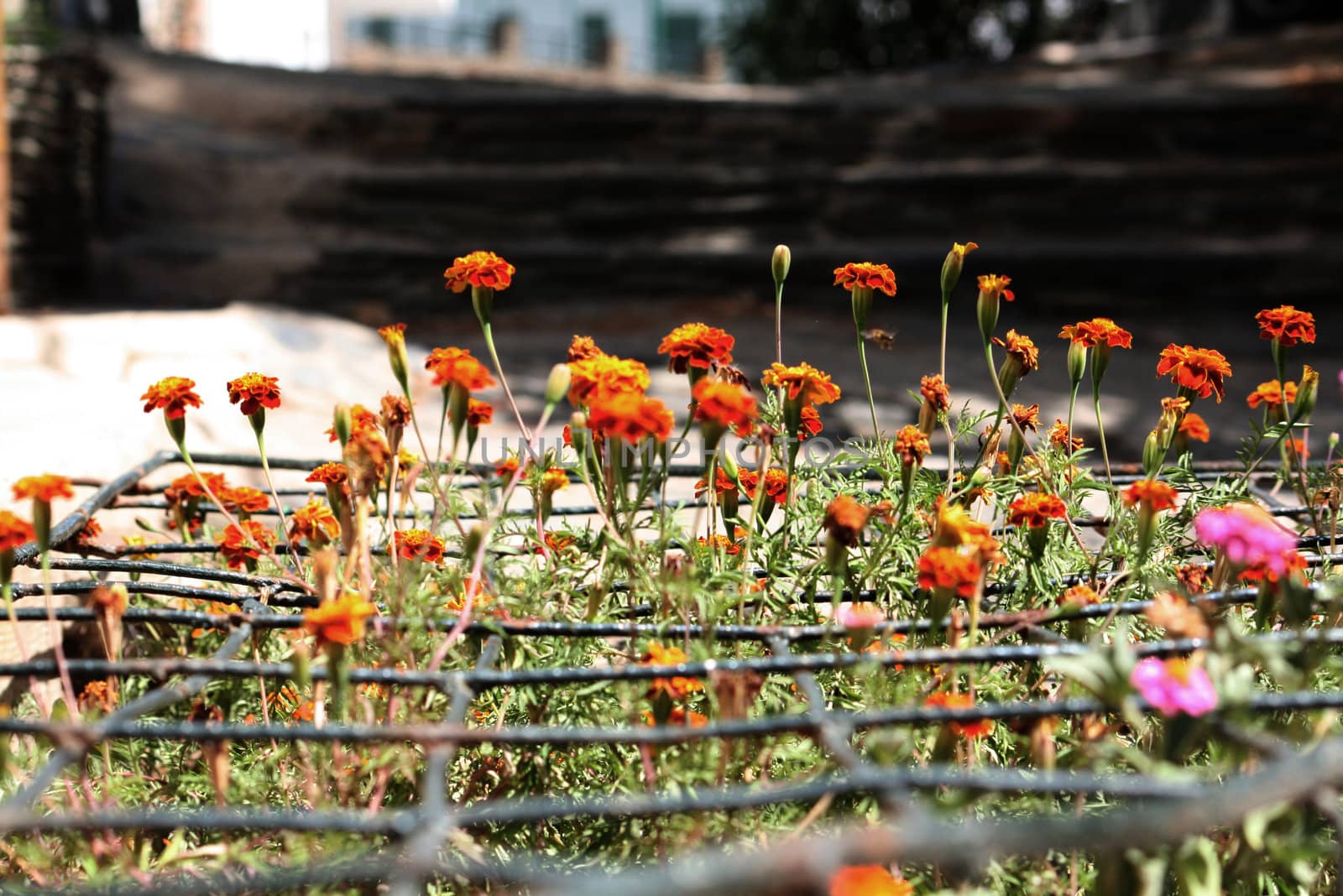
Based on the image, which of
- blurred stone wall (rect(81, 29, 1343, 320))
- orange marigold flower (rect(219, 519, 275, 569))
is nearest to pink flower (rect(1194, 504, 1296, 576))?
orange marigold flower (rect(219, 519, 275, 569))

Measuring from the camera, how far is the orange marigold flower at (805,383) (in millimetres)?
1307

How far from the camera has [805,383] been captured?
131 cm

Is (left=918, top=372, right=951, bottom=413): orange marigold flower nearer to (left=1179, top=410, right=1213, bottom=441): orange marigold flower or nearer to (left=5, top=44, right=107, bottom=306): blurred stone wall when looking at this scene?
(left=1179, top=410, right=1213, bottom=441): orange marigold flower

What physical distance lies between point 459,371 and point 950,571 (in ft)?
1.80

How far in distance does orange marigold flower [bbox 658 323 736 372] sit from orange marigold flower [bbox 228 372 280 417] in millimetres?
482

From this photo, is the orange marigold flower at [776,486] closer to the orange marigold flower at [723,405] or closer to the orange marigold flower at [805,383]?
the orange marigold flower at [805,383]

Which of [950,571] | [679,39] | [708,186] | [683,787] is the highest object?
[679,39]

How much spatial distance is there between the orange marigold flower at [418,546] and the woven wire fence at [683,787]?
124 millimetres

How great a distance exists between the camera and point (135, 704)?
92 centimetres

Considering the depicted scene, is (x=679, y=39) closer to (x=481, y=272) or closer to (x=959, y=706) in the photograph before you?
(x=481, y=272)

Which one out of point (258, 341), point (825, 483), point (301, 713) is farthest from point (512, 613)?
point (258, 341)

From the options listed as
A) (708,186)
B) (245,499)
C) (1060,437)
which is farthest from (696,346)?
(708,186)

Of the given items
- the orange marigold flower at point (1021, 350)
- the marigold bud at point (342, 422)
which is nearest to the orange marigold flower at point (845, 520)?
the orange marigold flower at point (1021, 350)

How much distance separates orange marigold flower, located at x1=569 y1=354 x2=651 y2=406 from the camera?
1165 millimetres
